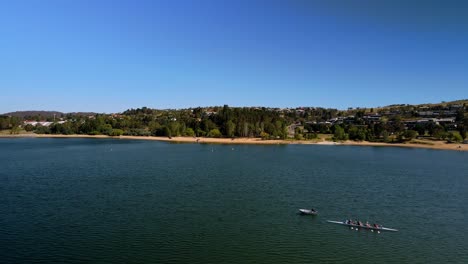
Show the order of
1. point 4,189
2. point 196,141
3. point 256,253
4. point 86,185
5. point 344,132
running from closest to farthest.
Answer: point 256,253 < point 4,189 < point 86,185 < point 196,141 < point 344,132

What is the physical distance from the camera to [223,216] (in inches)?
1791

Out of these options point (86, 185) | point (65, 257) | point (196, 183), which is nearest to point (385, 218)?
point (196, 183)

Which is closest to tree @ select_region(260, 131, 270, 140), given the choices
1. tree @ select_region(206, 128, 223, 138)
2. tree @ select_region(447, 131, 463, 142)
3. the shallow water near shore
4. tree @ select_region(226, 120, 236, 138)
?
tree @ select_region(226, 120, 236, 138)

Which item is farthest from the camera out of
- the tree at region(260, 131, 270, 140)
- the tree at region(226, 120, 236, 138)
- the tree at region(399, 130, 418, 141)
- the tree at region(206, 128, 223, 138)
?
the tree at region(206, 128, 223, 138)

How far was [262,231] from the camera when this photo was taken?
132ft

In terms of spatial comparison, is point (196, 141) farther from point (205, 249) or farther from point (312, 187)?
point (205, 249)

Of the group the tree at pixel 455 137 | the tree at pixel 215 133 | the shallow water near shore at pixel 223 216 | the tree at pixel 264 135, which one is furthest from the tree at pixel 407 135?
the shallow water near shore at pixel 223 216

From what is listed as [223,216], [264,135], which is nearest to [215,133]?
Result: [264,135]

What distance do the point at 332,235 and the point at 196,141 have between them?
5709 inches

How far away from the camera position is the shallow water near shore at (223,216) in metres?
34.6

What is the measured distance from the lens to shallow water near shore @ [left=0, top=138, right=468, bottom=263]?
34594 millimetres

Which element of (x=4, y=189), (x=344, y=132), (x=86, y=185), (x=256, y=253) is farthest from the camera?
(x=344, y=132)

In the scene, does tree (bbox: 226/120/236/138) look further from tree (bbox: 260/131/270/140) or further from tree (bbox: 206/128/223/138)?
tree (bbox: 260/131/270/140)

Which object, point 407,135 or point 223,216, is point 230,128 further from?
point 223,216
